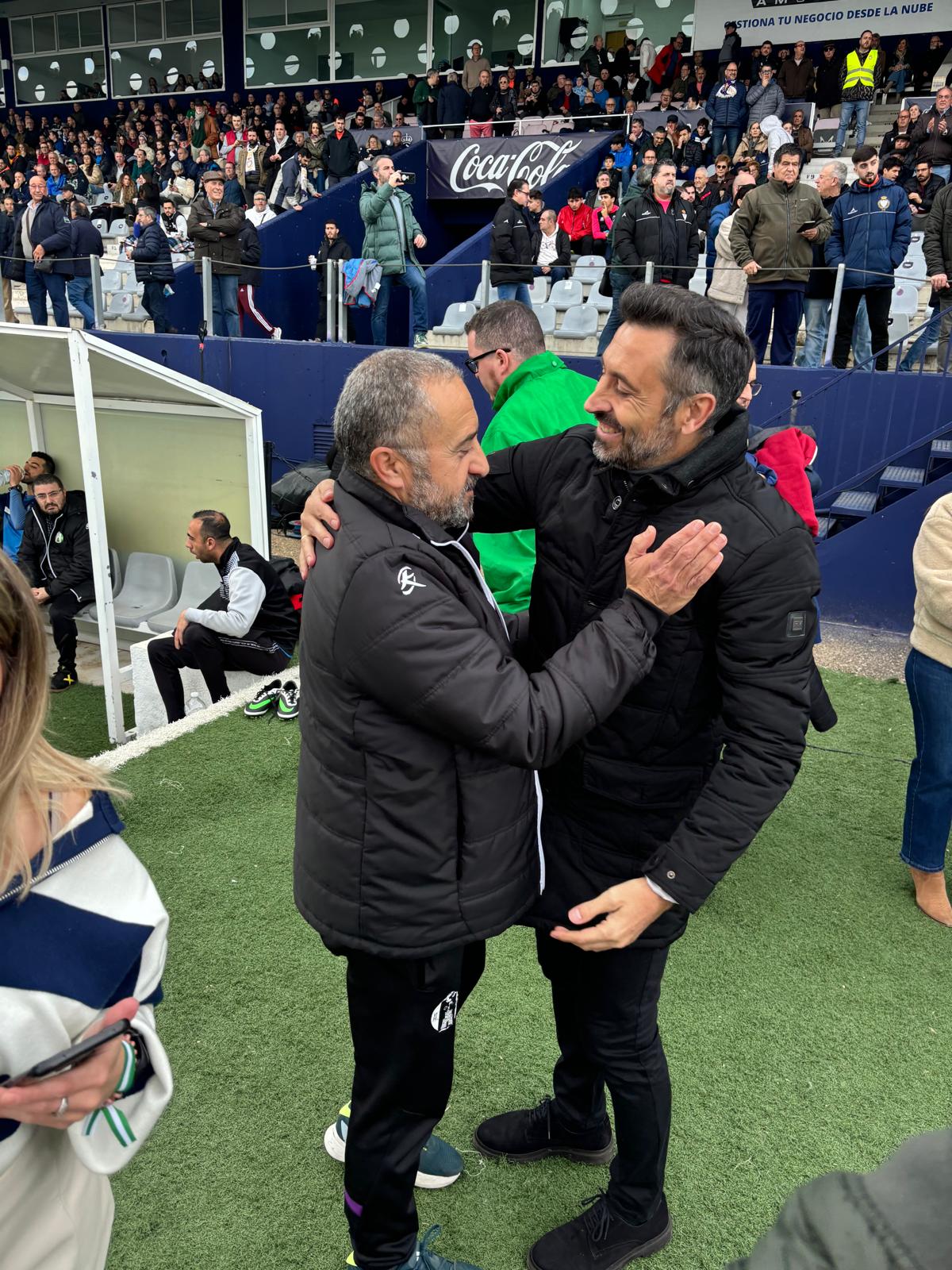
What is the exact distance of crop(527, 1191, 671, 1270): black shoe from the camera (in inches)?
84.7

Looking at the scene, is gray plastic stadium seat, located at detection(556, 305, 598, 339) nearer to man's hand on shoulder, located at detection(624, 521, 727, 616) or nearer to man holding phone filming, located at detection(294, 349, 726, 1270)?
man holding phone filming, located at detection(294, 349, 726, 1270)

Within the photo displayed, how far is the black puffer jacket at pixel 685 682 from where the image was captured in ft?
5.66

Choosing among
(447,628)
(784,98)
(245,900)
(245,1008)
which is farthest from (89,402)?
(784,98)

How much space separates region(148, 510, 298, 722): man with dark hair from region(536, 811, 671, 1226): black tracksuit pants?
13.3 feet

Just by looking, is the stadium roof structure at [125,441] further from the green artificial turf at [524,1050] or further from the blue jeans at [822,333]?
the blue jeans at [822,333]

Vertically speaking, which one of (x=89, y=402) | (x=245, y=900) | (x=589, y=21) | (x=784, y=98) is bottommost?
(x=245, y=900)

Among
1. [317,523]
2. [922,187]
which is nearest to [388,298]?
[922,187]

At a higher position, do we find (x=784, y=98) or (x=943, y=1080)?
(x=784, y=98)

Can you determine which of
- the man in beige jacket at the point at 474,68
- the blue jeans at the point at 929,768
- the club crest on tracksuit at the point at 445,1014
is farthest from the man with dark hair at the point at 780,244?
the man in beige jacket at the point at 474,68

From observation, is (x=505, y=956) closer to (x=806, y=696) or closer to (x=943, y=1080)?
(x=943, y=1080)

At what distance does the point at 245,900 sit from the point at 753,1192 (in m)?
2.04

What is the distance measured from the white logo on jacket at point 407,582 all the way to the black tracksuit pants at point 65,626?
21.4 feet

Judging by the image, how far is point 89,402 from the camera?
226 inches

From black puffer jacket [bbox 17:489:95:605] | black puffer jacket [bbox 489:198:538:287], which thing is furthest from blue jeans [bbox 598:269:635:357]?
black puffer jacket [bbox 17:489:95:605]
